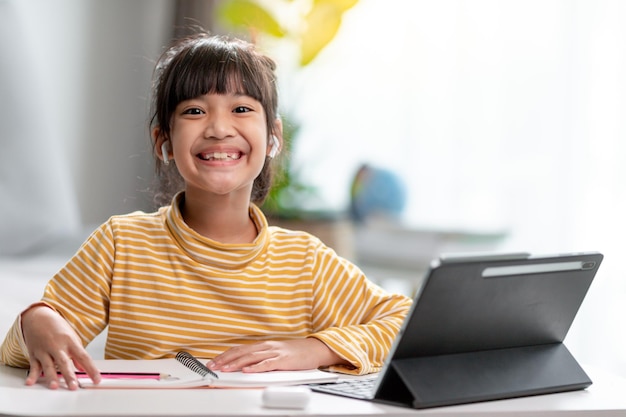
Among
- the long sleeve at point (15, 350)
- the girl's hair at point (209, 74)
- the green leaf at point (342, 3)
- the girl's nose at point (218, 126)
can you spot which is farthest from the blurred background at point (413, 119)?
the long sleeve at point (15, 350)

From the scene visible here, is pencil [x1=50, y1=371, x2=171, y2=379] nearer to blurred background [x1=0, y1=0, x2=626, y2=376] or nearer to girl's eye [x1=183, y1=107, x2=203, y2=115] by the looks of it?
girl's eye [x1=183, y1=107, x2=203, y2=115]

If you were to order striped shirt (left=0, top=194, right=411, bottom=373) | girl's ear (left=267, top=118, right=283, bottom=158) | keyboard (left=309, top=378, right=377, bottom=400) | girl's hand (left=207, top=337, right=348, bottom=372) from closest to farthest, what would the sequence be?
keyboard (left=309, top=378, right=377, bottom=400) → girl's hand (left=207, top=337, right=348, bottom=372) → striped shirt (left=0, top=194, right=411, bottom=373) → girl's ear (left=267, top=118, right=283, bottom=158)

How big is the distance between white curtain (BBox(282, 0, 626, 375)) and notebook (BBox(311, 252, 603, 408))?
1922 mm

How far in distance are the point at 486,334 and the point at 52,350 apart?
44 centimetres

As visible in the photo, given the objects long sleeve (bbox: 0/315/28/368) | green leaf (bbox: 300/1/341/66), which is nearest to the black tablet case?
long sleeve (bbox: 0/315/28/368)

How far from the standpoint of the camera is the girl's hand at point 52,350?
90 centimetres

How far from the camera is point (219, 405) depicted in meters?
0.80

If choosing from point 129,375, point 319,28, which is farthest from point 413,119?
point 129,375

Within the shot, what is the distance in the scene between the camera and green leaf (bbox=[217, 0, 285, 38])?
125 inches

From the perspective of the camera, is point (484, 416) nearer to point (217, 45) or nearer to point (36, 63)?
point (217, 45)

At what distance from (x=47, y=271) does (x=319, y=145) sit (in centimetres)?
170

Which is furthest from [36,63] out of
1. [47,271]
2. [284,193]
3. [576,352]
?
[576,352]

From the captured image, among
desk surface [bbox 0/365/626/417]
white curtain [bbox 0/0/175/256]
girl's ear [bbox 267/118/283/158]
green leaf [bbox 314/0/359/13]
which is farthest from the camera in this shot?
green leaf [bbox 314/0/359/13]

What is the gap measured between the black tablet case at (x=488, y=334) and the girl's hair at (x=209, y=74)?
0.44 m
